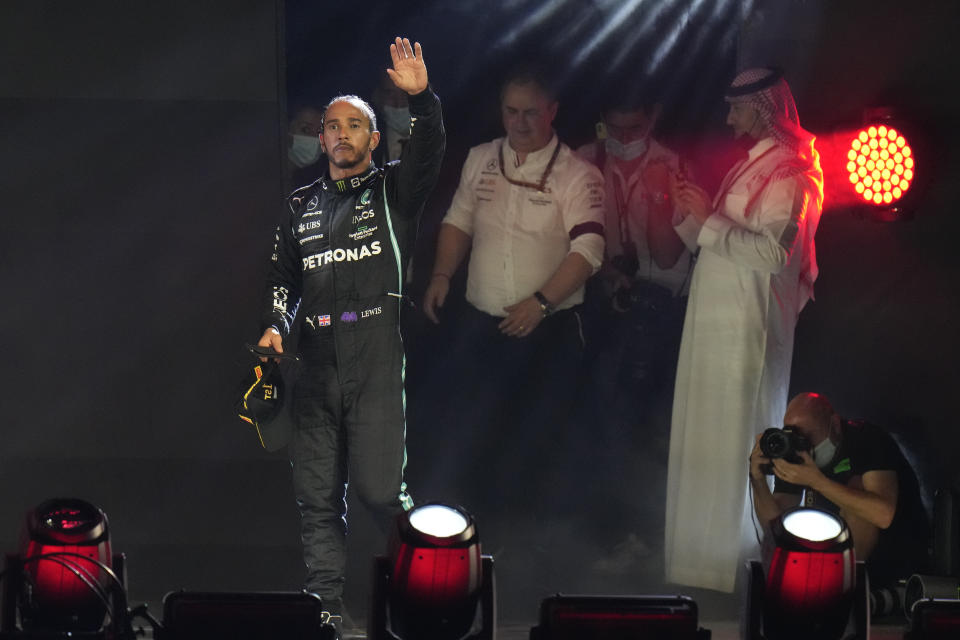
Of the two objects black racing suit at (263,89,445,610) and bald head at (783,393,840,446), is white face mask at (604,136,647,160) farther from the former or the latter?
bald head at (783,393,840,446)

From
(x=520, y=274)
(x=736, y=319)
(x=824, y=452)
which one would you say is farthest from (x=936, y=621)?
(x=520, y=274)

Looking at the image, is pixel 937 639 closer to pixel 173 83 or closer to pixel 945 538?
pixel 945 538

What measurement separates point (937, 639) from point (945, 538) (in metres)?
1.54

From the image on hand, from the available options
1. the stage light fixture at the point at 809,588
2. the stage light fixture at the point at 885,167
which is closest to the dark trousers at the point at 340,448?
the stage light fixture at the point at 809,588

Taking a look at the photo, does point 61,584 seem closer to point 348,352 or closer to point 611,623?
point 611,623

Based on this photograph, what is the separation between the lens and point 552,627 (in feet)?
11.8

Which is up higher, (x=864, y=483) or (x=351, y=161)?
(x=351, y=161)

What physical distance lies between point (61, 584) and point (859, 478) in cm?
295

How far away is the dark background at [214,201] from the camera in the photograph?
5.34 m

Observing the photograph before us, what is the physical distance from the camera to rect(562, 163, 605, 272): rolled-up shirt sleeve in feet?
17.7

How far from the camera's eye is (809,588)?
373cm

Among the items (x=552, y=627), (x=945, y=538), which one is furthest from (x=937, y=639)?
(x=945, y=538)

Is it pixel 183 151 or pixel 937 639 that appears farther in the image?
pixel 183 151

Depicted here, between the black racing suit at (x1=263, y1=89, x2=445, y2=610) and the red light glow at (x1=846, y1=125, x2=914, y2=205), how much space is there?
1.62 metres
